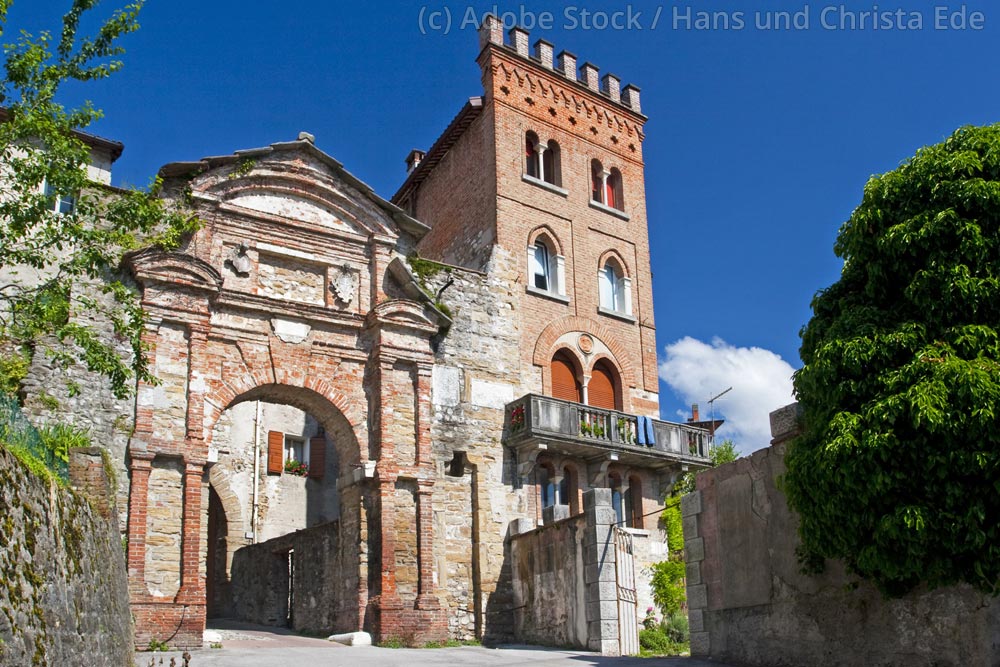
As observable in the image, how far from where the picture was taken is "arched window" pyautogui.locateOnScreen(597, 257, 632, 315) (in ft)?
86.1

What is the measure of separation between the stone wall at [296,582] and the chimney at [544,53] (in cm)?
1408

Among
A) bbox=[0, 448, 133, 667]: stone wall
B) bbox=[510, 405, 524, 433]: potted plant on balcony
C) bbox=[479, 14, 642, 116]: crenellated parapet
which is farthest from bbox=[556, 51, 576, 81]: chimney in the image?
bbox=[0, 448, 133, 667]: stone wall

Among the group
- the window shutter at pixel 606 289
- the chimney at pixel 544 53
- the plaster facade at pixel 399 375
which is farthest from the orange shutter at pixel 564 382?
the chimney at pixel 544 53

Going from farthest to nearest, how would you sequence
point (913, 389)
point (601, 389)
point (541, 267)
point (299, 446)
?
1. point (299, 446)
2. point (541, 267)
3. point (601, 389)
4. point (913, 389)

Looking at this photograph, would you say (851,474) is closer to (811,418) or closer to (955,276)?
(811,418)

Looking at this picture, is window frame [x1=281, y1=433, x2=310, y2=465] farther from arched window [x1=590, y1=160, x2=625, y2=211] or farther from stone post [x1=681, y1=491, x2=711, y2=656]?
stone post [x1=681, y1=491, x2=711, y2=656]

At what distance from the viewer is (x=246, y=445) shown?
1129 inches

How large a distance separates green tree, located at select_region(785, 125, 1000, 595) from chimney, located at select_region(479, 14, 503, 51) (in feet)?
53.3

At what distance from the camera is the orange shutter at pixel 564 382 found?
24.2 m

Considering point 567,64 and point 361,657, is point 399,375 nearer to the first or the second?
point 361,657

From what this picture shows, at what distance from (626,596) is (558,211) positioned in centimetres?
1137

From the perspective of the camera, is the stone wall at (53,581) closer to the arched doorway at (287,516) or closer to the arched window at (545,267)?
the arched doorway at (287,516)

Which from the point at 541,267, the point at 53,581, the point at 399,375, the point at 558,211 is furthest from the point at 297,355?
the point at 53,581

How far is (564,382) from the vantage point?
24391 millimetres
